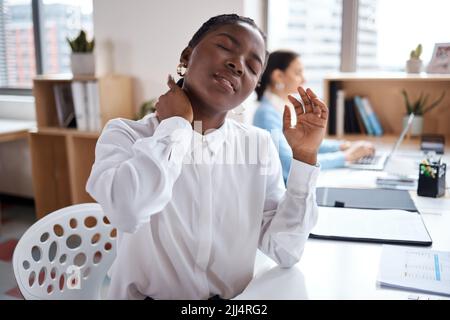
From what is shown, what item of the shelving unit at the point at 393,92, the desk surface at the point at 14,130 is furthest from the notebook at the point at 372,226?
the desk surface at the point at 14,130

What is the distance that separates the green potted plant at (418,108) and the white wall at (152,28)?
55.3 inches

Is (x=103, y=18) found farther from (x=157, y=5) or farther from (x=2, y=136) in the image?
(x=2, y=136)

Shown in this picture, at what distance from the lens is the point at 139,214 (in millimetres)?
684

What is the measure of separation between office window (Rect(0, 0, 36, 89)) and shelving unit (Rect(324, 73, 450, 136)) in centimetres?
221

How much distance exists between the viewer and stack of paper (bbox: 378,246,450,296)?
795 millimetres

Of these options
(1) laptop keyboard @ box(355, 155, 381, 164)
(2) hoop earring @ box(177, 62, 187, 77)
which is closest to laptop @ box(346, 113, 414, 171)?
(1) laptop keyboard @ box(355, 155, 381, 164)

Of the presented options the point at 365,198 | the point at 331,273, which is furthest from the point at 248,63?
the point at 365,198

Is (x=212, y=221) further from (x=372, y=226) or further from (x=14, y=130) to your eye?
(x=14, y=130)

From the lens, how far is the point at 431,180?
1.43 m

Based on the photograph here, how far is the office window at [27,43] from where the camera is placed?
10.6 ft

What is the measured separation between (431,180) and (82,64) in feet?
6.16

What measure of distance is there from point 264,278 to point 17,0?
10.7 feet

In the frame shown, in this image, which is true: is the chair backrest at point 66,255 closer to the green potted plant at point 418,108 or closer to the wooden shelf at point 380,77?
the wooden shelf at point 380,77
